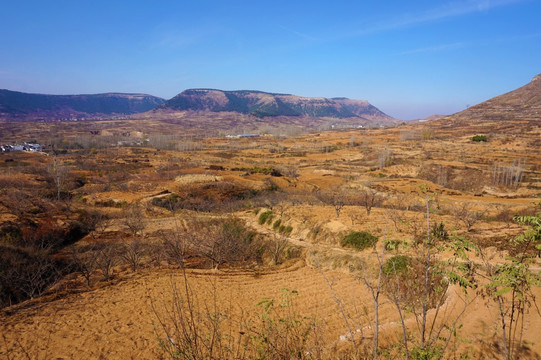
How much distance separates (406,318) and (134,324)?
831 centimetres

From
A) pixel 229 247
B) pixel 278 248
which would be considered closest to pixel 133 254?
pixel 229 247

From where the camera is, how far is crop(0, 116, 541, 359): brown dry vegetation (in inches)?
278

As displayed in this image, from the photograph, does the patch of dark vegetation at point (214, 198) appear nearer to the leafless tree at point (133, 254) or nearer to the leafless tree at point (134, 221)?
the leafless tree at point (134, 221)

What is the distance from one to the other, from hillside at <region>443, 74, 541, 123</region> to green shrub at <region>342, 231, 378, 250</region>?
358ft

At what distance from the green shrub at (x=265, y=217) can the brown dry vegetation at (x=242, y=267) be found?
0.34 feet

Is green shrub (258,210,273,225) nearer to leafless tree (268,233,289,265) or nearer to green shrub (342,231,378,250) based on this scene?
leafless tree (268,233,289,265)

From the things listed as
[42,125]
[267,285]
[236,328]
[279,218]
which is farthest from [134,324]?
[42,125]

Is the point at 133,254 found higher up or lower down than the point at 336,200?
lower down

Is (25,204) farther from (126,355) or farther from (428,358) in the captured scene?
(428,358)

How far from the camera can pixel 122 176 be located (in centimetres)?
4684

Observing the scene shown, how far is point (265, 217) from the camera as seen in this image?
23031 millimetres

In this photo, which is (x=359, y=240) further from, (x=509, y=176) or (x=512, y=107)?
(x=512, y=107)

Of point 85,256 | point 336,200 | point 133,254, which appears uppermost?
point 336,200

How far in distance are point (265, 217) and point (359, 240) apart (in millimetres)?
8414
